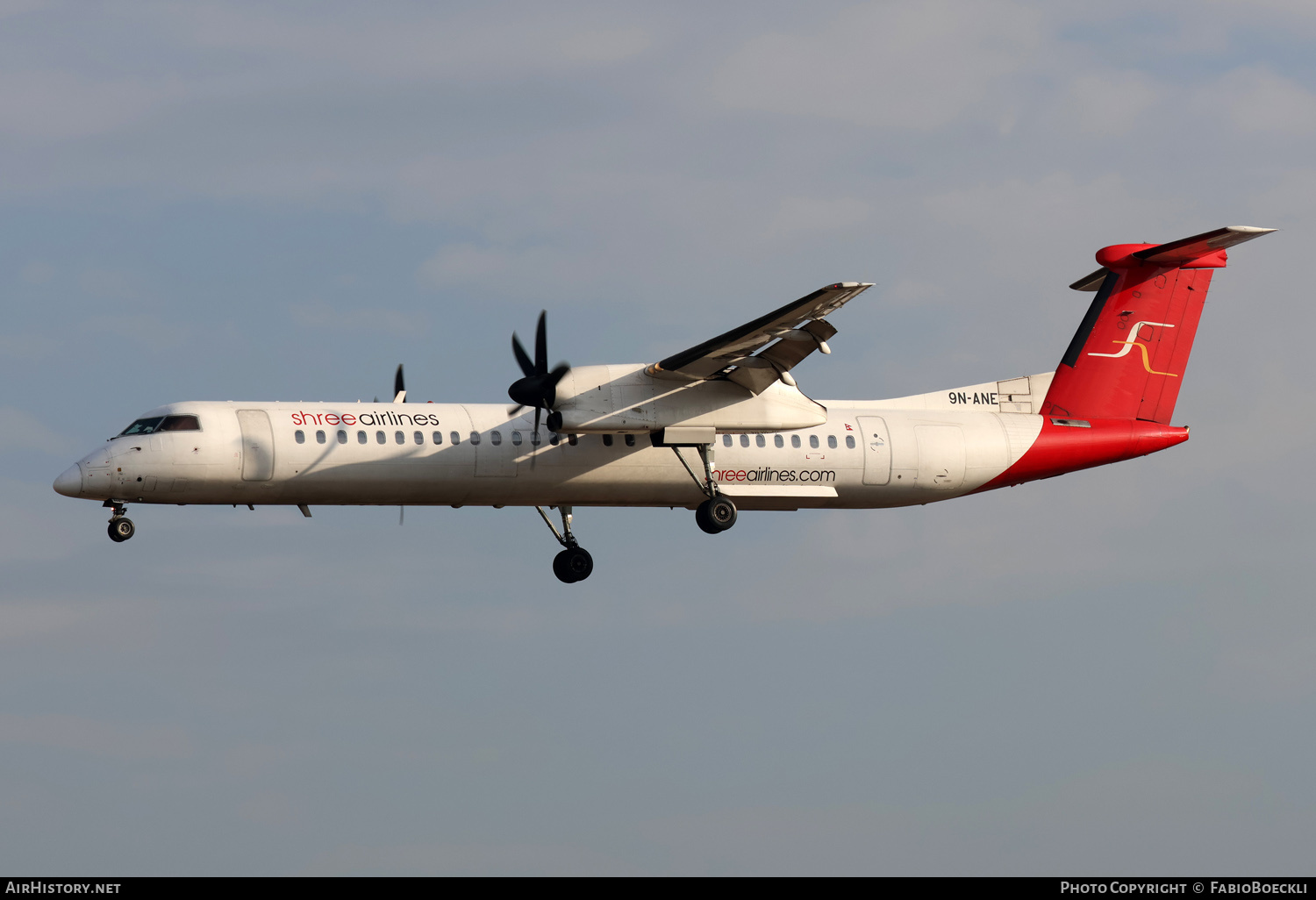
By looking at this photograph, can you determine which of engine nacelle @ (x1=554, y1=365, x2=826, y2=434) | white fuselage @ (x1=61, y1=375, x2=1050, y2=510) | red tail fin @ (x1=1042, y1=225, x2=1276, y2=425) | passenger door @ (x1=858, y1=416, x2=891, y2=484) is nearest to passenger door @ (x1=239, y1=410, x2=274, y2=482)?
white fuselage @ (x1=61, y1=375, x2=1050, y2=510)

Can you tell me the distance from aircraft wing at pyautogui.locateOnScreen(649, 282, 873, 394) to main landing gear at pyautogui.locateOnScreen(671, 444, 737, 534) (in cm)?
159

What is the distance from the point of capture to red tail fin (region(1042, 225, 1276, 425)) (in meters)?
30.1

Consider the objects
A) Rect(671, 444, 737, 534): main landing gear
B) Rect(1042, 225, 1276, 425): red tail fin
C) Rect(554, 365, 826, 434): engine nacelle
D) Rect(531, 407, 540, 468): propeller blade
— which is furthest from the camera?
Rect(1042, 225, 1276, 425): red tail fin

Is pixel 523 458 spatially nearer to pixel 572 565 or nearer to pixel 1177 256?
pixel 572 565

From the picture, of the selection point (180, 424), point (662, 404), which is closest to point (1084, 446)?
point (662, 404)

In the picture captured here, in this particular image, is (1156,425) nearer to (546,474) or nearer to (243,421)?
(546,474)

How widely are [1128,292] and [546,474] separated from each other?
42.3 ft

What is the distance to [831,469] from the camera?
91.5 feet

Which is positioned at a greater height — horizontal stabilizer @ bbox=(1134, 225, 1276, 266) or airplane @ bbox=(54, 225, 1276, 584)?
horizontal stabilizer @ bbox=(1134, 225, 1276, 266)

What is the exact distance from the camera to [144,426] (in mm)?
25078

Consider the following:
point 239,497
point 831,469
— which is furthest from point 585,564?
point 239,497

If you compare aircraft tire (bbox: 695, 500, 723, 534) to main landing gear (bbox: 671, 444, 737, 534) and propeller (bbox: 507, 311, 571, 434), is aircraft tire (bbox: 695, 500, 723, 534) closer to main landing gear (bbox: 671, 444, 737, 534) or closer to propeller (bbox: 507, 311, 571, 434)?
main landing gear (bbox: 671, 444, 737, 534)

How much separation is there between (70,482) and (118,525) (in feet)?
3.41
